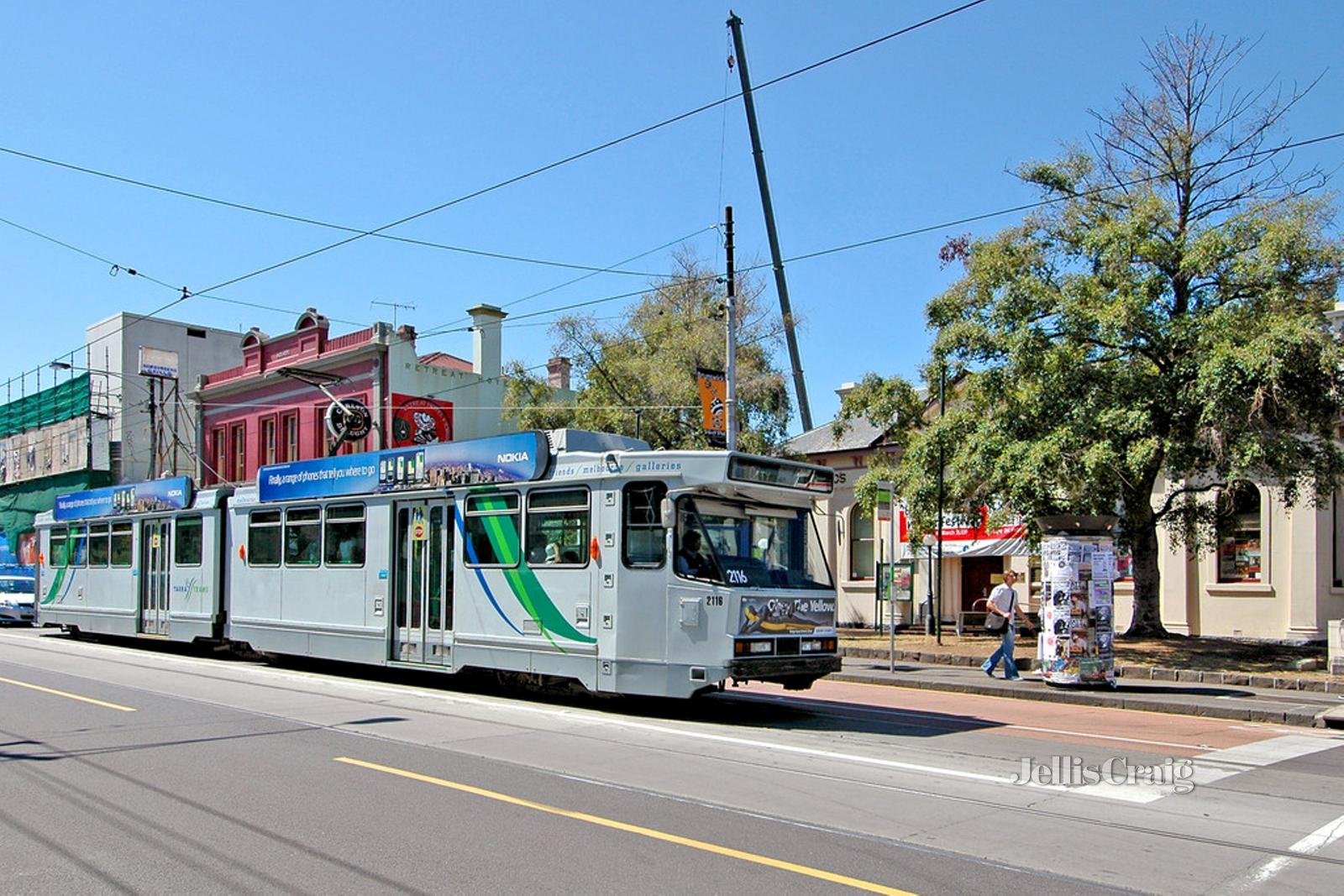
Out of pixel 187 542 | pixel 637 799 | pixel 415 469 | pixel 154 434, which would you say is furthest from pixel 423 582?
pixel 154 434

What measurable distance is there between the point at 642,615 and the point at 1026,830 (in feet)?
19.1

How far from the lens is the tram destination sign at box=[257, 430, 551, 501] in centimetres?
1444

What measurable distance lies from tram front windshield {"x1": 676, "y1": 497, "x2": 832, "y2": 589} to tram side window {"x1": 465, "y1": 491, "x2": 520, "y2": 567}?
291 centimetres

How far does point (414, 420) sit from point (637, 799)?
1245 inches

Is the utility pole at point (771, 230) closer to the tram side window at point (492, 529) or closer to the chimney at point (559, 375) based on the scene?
the chimney at point (559, 375)

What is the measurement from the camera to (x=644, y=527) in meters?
12.9

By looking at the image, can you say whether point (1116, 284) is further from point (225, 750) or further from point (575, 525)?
point (225, 750)

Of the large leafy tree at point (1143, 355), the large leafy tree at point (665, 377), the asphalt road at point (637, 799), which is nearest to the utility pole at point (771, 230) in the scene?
the large leafy tree at point (665, 377)

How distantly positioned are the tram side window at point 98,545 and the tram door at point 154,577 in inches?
77.9

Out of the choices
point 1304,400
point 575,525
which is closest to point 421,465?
point 575,525

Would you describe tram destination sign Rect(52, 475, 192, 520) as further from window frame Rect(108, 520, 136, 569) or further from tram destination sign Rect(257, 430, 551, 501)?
tram destination sign Rect(257, 430, 551, 501)

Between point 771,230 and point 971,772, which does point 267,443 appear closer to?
point 771,230

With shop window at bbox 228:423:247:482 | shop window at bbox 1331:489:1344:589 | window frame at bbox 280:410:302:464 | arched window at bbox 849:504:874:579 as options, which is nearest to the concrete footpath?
shop window at bbox 1331:489:1344:589

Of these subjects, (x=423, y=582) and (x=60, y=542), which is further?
(x=60, y=542)
